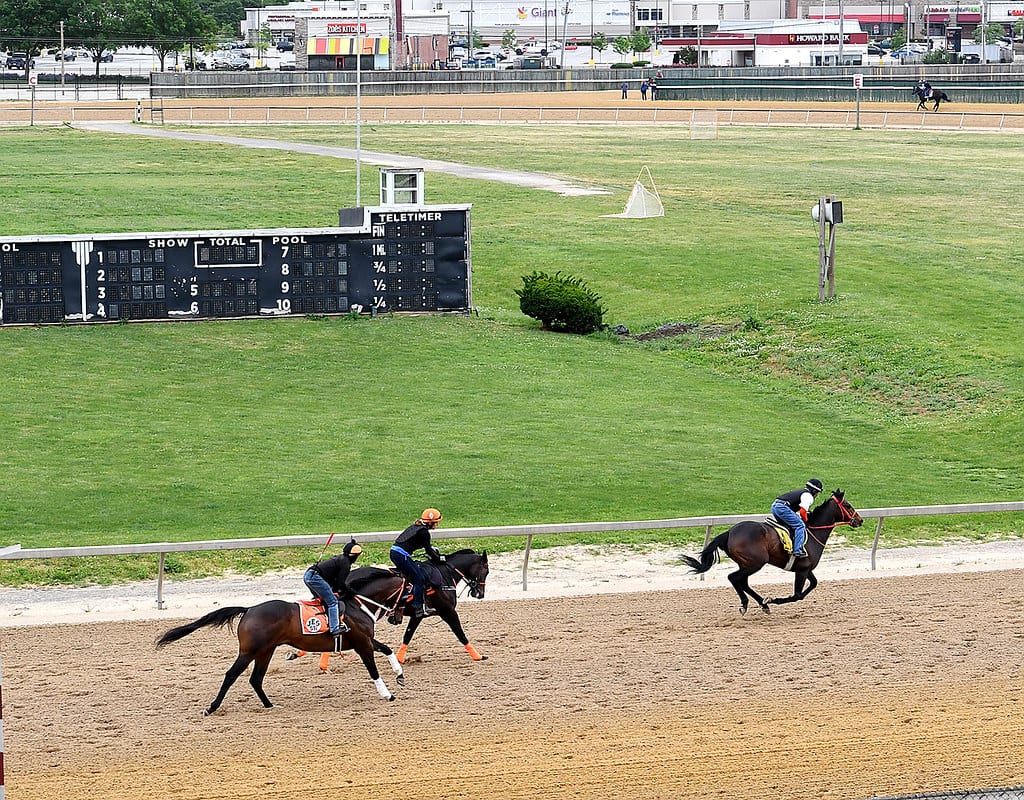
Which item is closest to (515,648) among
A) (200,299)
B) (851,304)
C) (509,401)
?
(509,401)

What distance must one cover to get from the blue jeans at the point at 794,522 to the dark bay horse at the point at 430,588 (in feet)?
10.9

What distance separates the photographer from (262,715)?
1291cm

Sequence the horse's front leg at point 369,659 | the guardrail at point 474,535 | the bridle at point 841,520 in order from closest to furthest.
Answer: the horse's front leg at point 369,659 → the bridle at point 841,520 → the guardrail at point 474,535

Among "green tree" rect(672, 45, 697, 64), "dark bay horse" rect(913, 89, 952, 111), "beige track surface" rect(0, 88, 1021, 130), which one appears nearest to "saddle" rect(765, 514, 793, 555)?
"beige track surface" rect(0, 88, 1021, 130)

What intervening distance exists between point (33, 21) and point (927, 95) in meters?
60.5

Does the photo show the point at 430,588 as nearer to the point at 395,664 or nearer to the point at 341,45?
the point at 395,664

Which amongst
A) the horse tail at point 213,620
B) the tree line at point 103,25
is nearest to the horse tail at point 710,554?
the horse tail at point 213,620

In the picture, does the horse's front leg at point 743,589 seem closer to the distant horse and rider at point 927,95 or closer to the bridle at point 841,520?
the bridle at point 841,520

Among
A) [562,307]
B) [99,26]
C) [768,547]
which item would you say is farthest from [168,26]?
[768,547]

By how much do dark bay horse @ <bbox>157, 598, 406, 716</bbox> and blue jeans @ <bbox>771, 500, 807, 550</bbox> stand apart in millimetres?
4707

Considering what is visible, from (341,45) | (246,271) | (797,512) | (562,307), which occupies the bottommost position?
(797,512)

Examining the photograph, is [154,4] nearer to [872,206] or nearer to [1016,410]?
[872,206]

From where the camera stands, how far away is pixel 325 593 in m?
12.9

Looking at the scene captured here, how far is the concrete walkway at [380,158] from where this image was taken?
49.6 meters
